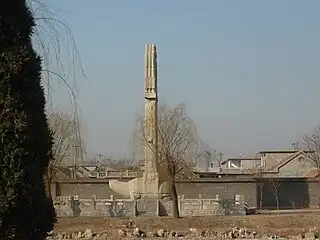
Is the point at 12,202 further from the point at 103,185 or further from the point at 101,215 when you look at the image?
the point at 103,185

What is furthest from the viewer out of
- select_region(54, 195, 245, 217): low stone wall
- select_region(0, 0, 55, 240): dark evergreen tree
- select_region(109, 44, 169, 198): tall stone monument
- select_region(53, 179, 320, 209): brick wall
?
select_region(53, 179, 320, 209): brick wall

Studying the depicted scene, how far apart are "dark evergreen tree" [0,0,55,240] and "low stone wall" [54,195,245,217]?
29859mm

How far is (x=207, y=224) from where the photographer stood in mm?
31156

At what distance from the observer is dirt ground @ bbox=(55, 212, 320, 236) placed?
2994cm

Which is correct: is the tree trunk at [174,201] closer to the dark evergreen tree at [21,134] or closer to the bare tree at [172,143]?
the bare tree at [172,143]

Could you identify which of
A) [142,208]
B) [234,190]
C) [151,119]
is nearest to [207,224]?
[142,208]

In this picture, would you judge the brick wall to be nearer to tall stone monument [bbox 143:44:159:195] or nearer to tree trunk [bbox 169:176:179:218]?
tall stone monument [bbox 143:44:159:195]

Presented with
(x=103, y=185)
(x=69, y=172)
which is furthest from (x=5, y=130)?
(x=69, y=172)

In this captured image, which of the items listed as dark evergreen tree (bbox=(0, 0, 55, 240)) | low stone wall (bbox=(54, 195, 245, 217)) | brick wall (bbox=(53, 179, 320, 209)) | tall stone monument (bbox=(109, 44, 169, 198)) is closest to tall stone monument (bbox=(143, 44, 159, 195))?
tall stone monument (bbox=(109, 44, 169, 198))

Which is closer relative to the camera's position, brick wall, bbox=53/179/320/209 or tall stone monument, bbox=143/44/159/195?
tall stone monument, bbox=143/44/159/195

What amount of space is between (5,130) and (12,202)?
0.59m

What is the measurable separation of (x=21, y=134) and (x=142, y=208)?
31035mm

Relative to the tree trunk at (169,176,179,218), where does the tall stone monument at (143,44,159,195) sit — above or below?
above

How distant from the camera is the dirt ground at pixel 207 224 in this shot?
98.2 feet
